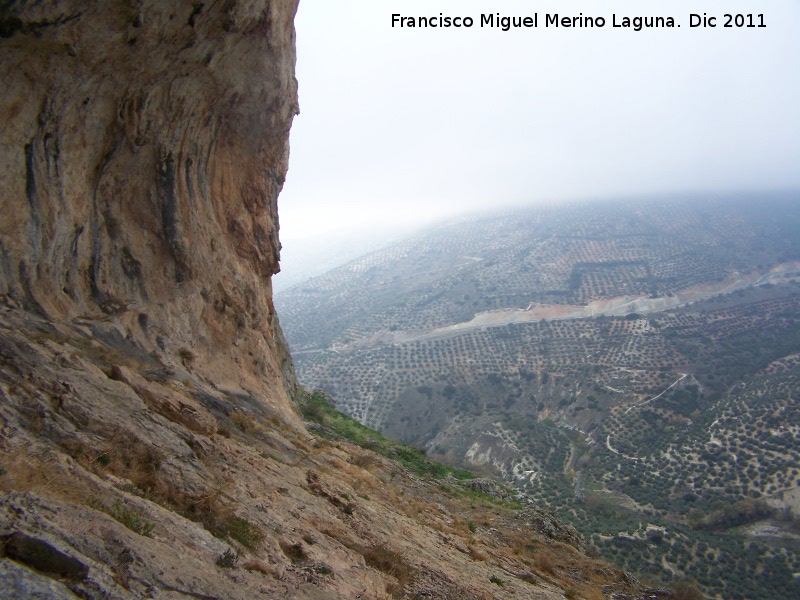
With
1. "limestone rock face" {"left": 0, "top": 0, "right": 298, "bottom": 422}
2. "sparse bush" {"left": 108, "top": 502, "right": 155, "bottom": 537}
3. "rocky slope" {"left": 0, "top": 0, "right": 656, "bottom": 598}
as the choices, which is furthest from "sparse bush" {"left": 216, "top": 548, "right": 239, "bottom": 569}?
"limestone rock face" {"left": 0, "top": 0, "right": 298, "bottom": 422}

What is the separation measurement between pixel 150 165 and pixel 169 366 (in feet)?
17.2

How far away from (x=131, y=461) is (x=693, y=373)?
2473 inches

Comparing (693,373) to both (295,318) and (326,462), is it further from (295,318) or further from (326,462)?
(295,318)

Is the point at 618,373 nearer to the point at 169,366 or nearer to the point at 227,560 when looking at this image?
the point at 169,366

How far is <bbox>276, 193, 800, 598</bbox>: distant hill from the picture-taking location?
29.5 m

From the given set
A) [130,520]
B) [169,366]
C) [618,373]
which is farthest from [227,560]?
[618,373]

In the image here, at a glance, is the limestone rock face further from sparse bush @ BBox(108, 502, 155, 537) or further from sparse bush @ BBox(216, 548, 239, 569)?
sparse bush @ BBox(216, 548, 239, 569)

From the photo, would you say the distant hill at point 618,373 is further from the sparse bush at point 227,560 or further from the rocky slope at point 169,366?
the sparse bush at point 227,560

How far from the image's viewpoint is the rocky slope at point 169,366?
525cm

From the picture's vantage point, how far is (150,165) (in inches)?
475

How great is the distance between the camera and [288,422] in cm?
1483

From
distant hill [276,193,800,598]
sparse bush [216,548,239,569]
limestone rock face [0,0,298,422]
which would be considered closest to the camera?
sparse bush [216,548,239,569]

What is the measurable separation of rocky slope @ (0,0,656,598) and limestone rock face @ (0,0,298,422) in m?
0.05

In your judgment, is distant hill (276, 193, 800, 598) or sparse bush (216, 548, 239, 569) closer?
sparse bush (216, 548, 239, 569)
